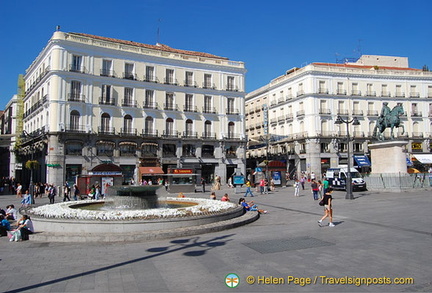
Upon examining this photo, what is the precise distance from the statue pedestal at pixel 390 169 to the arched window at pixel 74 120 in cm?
3169

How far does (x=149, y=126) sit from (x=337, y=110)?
98.3ft

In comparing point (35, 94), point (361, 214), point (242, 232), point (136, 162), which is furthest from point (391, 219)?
point (35, 94)

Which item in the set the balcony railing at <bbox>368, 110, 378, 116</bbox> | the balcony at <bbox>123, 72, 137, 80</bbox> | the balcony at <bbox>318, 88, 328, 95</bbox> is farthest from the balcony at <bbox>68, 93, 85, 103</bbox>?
the balcony railing at <bbox>368, 110, 378, 116</bbox>

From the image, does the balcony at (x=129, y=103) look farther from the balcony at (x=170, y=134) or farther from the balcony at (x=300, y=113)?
the balcony at (x=300, y=113)

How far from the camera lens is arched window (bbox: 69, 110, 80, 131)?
126ft

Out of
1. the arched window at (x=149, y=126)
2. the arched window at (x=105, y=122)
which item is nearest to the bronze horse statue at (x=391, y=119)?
the arched window at (x=149, y=126)

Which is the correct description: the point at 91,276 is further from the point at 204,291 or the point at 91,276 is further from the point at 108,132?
the point at 108,132

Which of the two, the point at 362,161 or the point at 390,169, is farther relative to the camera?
the point at 362,161

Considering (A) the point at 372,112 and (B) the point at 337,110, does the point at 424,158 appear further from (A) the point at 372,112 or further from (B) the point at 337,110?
(B) the point at 337,110

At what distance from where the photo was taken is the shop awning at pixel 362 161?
49406 mm

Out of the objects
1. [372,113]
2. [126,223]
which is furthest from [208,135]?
[126,223]

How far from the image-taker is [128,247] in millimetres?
9438

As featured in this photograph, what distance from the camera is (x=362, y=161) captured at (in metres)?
50.0

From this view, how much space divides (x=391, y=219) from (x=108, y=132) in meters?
33.9
